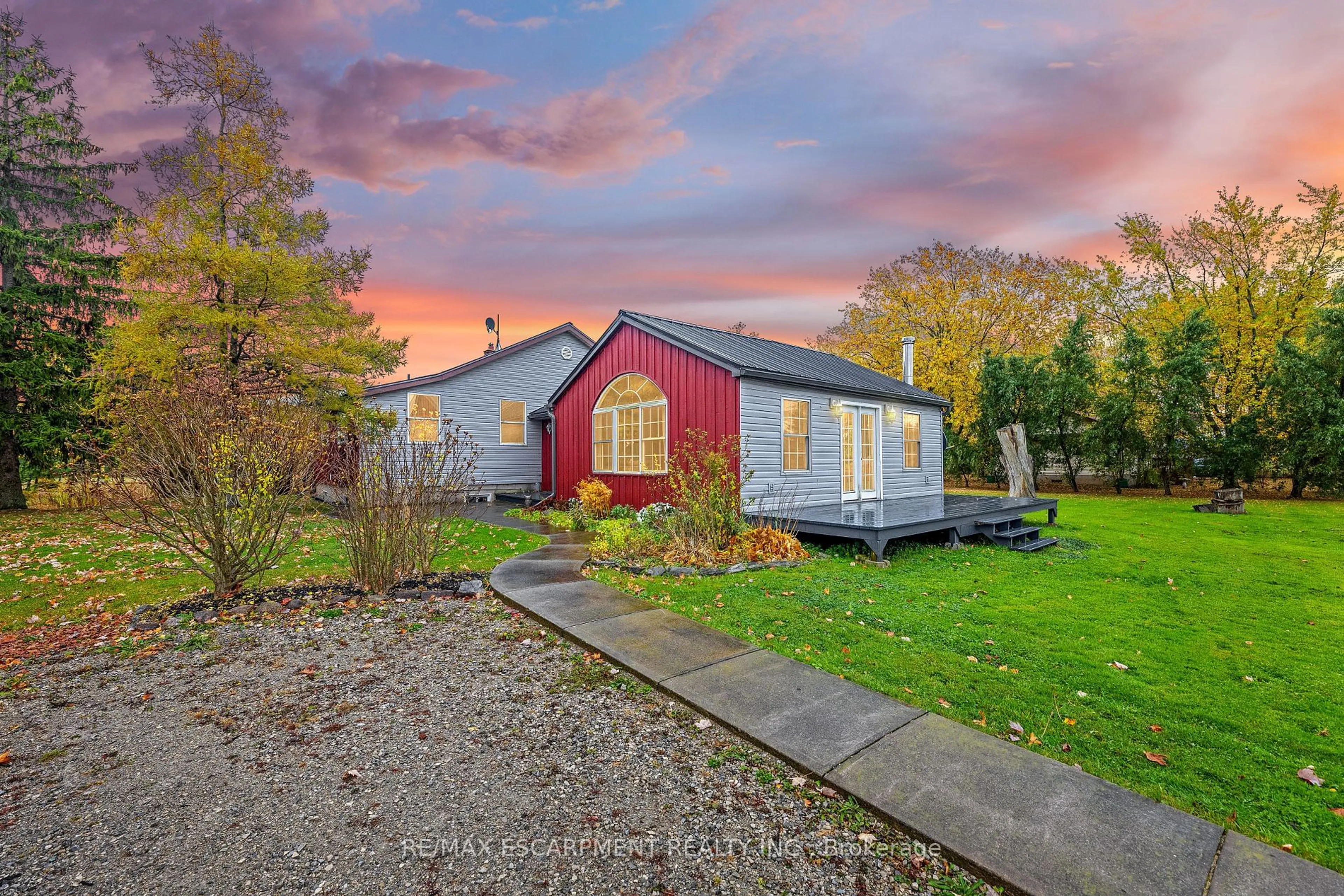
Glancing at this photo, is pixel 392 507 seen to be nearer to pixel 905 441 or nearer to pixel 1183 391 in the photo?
pixel 905 441

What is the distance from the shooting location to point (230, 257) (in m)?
12.1

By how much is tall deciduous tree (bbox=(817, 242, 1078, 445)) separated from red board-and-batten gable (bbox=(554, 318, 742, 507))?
15440 mm

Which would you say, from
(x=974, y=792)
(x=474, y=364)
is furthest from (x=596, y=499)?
(x=974, y=792)

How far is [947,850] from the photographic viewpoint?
1979 mm

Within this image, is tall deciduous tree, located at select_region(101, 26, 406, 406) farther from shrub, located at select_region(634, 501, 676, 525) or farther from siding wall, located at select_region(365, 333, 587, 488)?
shrub, located at select_region(634, 501, 676, 525)

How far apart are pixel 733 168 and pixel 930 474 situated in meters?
9.41

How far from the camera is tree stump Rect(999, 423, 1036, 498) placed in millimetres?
12141

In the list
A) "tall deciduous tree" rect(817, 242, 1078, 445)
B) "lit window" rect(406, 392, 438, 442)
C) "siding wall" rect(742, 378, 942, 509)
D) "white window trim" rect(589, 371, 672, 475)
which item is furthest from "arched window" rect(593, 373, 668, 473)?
"tall deciduous tree" rect(817, 242, 1078, 445)

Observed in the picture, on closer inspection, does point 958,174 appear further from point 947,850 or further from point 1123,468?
point 947,850

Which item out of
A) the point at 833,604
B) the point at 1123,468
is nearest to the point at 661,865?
the point at 833,604

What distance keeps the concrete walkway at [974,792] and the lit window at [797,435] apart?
6433 millimetres

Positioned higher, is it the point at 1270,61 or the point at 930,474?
the point at 1270,61

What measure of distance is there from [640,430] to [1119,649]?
849 centimetres

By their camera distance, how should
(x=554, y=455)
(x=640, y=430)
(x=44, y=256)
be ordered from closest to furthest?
(x=640, y=430) < (x=44, y=256) < (x=554, y=455)
